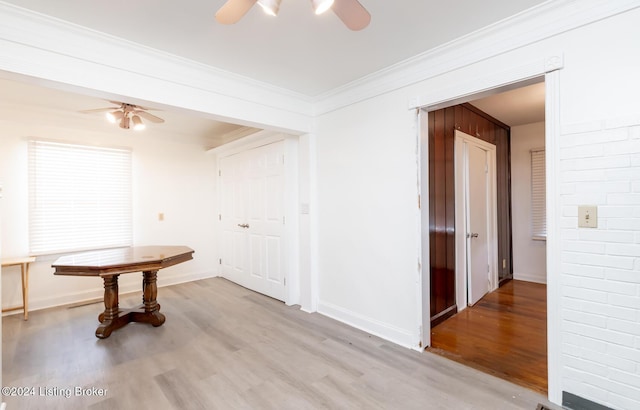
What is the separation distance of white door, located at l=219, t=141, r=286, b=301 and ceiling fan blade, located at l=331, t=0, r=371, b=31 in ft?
7.77

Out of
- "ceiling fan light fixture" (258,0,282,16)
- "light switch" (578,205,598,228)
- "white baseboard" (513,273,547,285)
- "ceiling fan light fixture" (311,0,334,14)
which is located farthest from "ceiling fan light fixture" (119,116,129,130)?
"white baseboard" (513,273,547,285)

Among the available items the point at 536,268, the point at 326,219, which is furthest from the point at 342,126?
the point at 536,268

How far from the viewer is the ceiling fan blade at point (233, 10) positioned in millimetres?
1264

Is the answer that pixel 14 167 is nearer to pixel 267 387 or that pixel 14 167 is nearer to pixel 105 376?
pixel 105 376

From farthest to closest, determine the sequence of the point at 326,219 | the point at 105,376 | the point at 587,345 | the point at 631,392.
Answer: the point at 326,219
the point at 105,376
the point at 587,345
the point at 631,392

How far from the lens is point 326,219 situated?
3.29 meters

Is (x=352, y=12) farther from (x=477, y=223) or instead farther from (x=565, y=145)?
(x=477, y=223)

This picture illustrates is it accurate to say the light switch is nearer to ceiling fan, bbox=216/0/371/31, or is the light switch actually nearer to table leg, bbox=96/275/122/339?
ceiling fan, bbox=216/0/371/31

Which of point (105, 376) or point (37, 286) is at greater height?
point (37, 286)

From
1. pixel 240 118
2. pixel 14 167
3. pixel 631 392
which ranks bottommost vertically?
pixel 631 392

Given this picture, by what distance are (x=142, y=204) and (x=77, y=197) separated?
747 mm

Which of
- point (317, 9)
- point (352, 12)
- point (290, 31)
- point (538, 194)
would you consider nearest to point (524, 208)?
point (538, 194)

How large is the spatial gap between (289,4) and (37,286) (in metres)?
4.29

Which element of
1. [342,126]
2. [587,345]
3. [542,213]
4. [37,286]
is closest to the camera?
[587,345]
